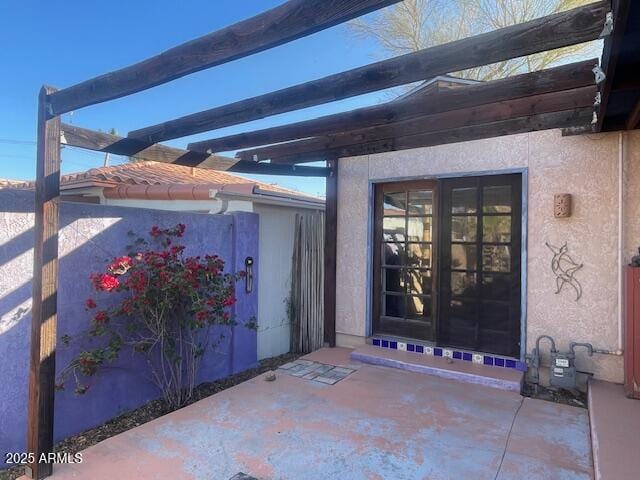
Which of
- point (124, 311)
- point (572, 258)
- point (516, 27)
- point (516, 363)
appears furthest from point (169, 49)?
point (516, 363)

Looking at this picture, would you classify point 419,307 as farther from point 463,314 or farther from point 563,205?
point 563,205

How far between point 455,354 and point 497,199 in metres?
2.72

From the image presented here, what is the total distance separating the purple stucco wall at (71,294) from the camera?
3861 millimetres

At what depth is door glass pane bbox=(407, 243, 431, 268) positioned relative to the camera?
7.17 m

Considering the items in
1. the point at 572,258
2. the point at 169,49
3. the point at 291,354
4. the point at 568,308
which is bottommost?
the point at 291,354

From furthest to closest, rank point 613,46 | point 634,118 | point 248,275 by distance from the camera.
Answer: point 248,275
point 634,118
point 613,46

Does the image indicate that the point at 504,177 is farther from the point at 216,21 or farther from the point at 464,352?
the point at 216,21

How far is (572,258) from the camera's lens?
230 inches

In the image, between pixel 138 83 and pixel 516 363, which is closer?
pixel 138 83

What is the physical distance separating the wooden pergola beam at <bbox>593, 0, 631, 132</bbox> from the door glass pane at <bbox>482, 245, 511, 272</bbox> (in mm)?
2800

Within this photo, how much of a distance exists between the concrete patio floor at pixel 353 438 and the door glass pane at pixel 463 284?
1.60 meters

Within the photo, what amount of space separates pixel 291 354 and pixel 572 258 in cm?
557

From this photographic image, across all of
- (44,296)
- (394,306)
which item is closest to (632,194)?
(394,306)

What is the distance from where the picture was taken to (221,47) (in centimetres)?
287
